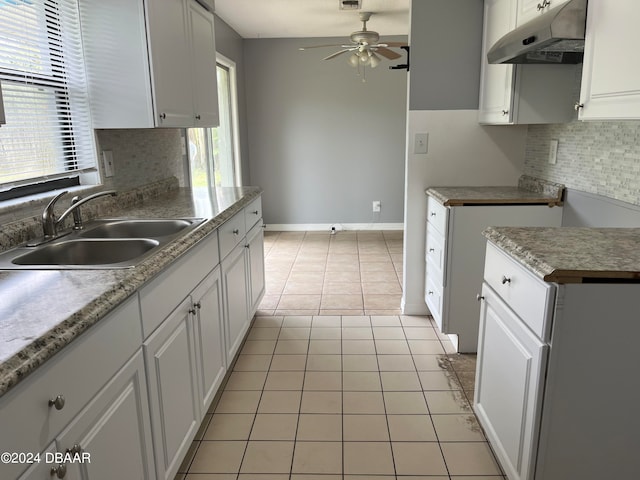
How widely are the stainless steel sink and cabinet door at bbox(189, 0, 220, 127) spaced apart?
36.0 inches

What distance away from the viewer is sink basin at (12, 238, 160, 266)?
1.72m

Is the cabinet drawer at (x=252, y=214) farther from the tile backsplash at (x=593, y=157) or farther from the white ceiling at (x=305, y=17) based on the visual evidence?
the white ceiling at (x=305, y=17)

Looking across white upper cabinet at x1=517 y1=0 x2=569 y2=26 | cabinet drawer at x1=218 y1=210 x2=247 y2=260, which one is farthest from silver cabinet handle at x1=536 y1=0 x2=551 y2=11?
cabinet drawer at x1=218 y1=210 x2=247 y2=260

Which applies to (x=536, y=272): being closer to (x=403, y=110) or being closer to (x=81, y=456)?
(x=81, y=456)

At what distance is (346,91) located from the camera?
574 centimetres

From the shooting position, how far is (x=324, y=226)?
241 inches

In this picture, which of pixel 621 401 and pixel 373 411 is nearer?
pixel 621 401

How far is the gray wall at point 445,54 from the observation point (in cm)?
292

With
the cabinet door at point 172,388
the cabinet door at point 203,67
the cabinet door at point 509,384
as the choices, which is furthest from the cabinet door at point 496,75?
the cabinet door at point 172,388

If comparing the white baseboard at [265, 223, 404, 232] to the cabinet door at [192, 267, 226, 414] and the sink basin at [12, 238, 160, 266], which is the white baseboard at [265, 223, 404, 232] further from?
the sink basin at [12, 238, 160, 266]

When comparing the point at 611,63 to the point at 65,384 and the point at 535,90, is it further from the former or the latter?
the point at 65,384

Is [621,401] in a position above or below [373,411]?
above

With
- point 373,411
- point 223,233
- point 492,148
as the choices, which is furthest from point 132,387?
point 492,148

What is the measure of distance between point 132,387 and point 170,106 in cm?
151
